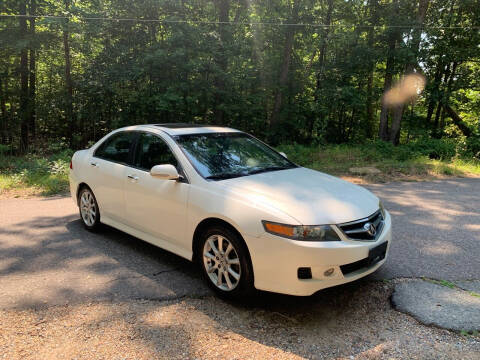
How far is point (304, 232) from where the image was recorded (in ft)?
10.0

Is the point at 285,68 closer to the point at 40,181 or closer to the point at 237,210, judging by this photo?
the point at 40,181

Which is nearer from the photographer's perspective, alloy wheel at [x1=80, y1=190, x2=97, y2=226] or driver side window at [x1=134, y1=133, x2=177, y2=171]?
driver side window at [x1=134, y1=133, x2=177, y2=171]

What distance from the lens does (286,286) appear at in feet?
10.2

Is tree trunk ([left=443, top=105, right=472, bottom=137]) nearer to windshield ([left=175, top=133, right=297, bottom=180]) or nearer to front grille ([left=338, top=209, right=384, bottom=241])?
windshield ([left=175, top=133, right=297, bottom=180])

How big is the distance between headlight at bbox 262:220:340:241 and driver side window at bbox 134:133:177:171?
5.05 ft

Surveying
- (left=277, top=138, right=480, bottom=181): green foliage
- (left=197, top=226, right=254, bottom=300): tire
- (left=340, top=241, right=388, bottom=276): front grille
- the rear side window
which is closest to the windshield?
(left=197, top=226, right=254, bottom=300): tire

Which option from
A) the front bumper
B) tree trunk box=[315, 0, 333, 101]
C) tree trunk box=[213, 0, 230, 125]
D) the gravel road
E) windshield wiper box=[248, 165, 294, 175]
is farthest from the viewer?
tree trunk box=[315, 0, 333, 101]

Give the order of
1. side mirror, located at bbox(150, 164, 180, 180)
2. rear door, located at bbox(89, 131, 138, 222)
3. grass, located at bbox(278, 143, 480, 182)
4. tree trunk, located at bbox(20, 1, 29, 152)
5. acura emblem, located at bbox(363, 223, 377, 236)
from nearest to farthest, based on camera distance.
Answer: acura emblem, located at bbox(363, 223, 377, 236) < side mirror, located at bbox(150, 164, 180, 180) < rear door, located at bbox(89, 131, 138, 222) < grass, located at bbox(278, 143, 480, 182) < tree trunk, located at bbox(20, 1, 29, 152)

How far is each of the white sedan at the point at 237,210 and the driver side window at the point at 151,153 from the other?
0.05 feet

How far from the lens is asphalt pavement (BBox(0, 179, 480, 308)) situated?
3711 millimetres

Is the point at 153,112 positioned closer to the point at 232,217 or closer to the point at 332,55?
the point at 332,55

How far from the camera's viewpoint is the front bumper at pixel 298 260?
302 centimetres

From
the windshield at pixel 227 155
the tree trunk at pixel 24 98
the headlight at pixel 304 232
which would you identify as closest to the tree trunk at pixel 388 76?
the windshield at pixel 227 155

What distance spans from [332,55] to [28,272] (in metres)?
18.7
